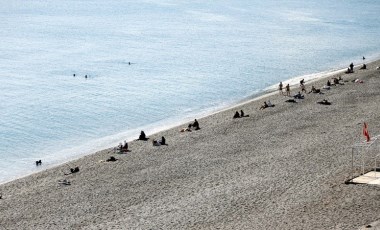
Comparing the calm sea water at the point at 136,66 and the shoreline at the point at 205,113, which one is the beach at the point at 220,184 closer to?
the shoreline at the point at 205,113

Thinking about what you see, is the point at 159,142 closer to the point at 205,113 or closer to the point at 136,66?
the point at 205,113

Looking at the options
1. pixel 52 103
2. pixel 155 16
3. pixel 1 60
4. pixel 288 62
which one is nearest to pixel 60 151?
pixel 52 103

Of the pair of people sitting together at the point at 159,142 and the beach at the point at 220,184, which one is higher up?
the pair of people sitting together at the point at 159,142

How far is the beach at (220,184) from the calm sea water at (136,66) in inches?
314

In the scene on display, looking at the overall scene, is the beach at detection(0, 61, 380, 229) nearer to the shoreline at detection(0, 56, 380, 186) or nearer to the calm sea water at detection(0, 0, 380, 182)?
the shoreline at detection(0, 56, 380, 186)

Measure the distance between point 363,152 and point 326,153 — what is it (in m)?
2.68

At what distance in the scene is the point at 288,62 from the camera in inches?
3531

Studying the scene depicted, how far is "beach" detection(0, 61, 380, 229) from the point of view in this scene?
28.9 metres

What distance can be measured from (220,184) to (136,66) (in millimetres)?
58991

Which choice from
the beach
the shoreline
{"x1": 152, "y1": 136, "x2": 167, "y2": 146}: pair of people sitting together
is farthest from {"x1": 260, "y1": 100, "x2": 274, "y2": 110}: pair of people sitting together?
{"x1": 152, "y1": 136, "x2": 167, "y2": 146}: pair of people sitting together

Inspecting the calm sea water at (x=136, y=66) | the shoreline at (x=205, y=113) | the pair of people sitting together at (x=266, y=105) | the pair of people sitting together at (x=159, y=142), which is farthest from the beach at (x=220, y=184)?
the calm sea water at (x=136, y=66)

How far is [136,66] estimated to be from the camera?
90.9 metres

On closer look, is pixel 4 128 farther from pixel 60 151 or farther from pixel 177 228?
pixel 177 228

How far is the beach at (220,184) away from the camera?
2888 centimetres
